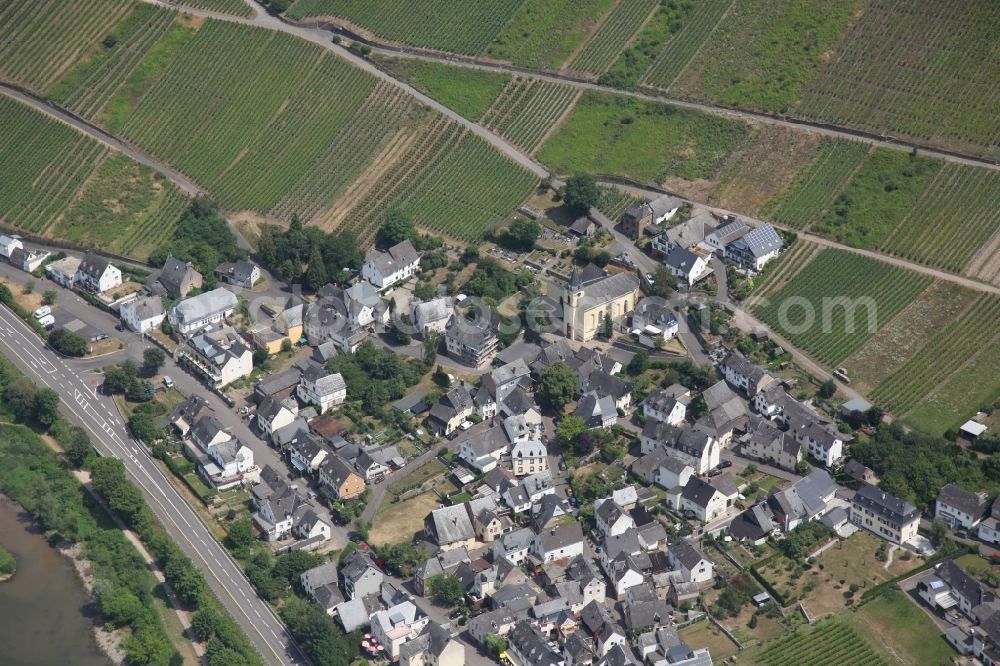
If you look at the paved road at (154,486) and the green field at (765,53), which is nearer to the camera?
the paved road at (154,486)

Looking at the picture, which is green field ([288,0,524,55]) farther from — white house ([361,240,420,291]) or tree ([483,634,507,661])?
tree ([483,634,507,661])

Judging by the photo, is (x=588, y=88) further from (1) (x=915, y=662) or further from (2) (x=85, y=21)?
(1) (x=915, y=662)

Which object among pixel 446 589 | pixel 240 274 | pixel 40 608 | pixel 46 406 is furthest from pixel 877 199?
pixel 40 608

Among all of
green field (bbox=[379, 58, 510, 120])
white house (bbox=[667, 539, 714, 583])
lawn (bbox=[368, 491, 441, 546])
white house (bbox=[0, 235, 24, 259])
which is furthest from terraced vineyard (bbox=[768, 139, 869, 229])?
white house (bbox=[0, 235, 24, 259])

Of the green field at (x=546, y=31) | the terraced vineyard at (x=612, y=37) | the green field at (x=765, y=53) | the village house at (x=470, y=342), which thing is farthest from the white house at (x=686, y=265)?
the green field at (x=546, y=31)

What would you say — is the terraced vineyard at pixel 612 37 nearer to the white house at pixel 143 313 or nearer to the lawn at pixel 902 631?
the white house at pixel 143 313

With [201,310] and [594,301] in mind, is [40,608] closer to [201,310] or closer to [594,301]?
[201,310]
